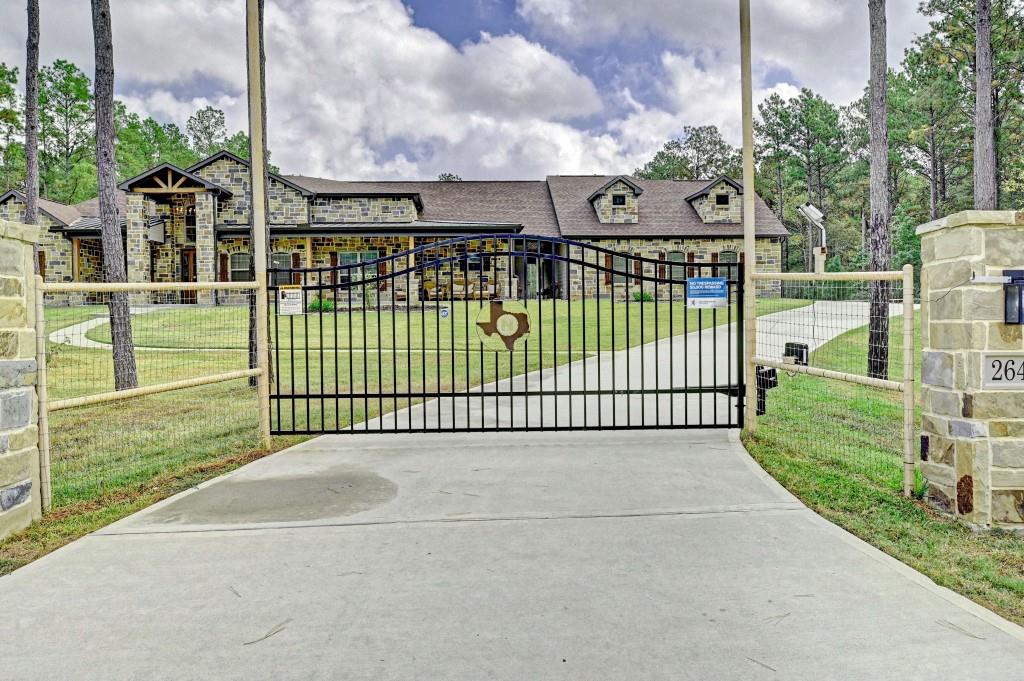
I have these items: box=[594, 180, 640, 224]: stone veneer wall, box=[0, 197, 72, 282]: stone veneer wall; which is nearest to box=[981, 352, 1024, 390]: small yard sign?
box=[594, 180, 640, 224]: stone veneer wall

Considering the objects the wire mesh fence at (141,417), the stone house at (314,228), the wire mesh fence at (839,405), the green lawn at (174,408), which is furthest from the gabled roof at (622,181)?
the wire mesh fence at (141,417)

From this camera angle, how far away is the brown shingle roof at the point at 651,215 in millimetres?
30469

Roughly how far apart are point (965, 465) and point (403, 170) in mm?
33858

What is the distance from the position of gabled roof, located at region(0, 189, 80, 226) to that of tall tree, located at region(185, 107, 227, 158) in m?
31.3

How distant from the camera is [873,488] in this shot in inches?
204

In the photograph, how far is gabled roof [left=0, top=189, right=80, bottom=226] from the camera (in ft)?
91.1

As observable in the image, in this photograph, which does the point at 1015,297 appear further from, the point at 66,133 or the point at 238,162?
the point at 66,133

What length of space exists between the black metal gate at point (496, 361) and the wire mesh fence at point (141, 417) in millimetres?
625

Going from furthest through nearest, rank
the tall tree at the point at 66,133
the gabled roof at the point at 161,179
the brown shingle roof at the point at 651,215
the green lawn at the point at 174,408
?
A: 1. the tall tree at the point at 66,133
2. the brown shingle roof at the point at 651,215
3. the gabled roof at the point at 161,179
4. the green lawn at the point at 174,408

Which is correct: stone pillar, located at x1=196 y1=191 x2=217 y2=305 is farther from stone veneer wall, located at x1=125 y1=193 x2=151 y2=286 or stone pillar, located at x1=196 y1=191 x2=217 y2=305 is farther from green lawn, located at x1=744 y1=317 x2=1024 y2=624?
green lawn, located at x1=744 y1=317 x2=1024 y2=624

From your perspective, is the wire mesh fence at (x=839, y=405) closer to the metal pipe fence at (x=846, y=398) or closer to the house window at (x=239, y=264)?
the metal pipe fence at (x=846, y=398)

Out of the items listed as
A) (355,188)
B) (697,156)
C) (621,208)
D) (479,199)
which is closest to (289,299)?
(355,188)

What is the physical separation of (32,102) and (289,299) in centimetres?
1020

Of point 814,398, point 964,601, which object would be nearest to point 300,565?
point 964,601
